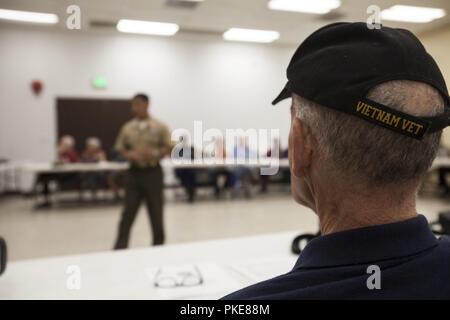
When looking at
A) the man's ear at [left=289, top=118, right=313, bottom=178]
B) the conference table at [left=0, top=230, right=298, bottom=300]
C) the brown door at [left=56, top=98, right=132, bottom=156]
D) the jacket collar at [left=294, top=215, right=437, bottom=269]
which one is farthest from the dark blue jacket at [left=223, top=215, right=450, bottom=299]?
the brown door at [left=56, top=98, right=132, bottom=156]

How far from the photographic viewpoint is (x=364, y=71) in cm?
49

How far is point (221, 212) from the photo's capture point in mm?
6188

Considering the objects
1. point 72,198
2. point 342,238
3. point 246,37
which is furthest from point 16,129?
point 342,238

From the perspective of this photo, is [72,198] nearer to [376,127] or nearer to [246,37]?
[246,37]

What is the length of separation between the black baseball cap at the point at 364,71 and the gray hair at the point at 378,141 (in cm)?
1

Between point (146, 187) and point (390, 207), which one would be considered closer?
point (390, 207)

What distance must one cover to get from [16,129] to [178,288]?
815cm

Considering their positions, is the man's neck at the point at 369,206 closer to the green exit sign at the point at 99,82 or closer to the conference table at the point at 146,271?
the conference table at the point at 146,271

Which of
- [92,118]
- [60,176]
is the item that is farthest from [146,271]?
[92,118]

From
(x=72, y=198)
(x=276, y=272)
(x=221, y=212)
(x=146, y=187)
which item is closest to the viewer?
(x=276, y=272)

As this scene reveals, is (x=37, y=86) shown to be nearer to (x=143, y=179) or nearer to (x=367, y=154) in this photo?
(x=143, y=179)

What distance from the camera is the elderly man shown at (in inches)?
19.4

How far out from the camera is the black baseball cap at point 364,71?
0.49m

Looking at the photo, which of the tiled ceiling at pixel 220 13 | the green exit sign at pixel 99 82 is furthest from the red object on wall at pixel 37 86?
the tiled ceiling at pixel 220 13
